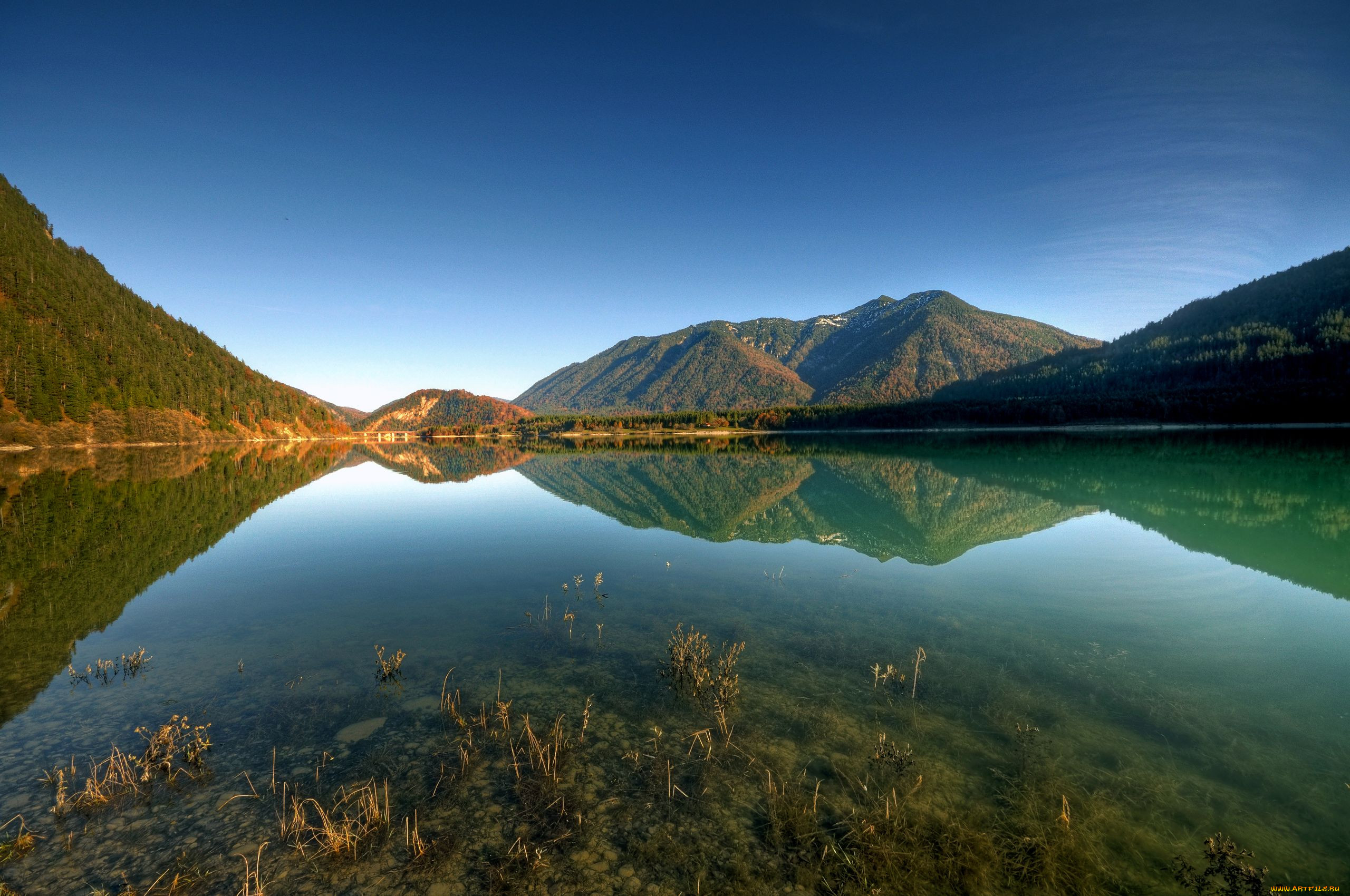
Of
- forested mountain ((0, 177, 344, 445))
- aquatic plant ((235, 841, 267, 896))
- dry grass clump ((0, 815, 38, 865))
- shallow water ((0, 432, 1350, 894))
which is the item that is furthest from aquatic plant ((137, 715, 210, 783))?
forested mountain ((0, 177, 344, 445))

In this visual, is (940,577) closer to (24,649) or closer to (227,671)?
(227,671)

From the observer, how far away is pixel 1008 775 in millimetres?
5863

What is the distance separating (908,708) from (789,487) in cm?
2687

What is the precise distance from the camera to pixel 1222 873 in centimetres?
442

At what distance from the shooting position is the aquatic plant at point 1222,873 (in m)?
4.28

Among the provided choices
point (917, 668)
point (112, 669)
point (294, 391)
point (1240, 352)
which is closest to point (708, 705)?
point (917, 668)

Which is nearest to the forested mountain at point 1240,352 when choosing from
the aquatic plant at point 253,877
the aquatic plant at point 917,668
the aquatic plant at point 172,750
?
the aquatic plant at point 917,668

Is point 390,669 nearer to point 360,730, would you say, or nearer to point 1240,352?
point 360,730

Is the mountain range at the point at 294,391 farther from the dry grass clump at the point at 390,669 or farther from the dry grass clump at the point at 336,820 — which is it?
the dry grass clump at the point at 336,820

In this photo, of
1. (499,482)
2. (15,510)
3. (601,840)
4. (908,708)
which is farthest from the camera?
(499,482)

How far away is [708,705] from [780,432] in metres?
160

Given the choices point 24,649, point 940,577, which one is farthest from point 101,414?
point 940,577

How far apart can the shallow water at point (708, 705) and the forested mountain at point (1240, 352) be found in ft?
460

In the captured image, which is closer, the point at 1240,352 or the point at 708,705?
the point at 708,705
